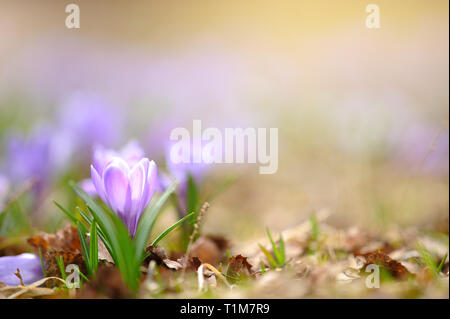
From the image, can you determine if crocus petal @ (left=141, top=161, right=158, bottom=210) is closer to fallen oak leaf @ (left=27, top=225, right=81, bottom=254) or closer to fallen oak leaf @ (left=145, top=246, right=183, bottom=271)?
fallen oak leaf @ (left=145, top=246, right=183, bottom=271)

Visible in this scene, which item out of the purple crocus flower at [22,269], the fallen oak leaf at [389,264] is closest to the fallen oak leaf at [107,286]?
the purple crocus flower at [22,269]

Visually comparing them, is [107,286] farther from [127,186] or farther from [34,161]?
[34,161]

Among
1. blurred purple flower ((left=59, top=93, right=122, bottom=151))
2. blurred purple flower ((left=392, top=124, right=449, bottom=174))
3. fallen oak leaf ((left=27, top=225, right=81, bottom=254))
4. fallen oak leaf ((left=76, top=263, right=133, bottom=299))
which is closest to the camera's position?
fallen oak leaf ((left=76, top=263, right=133, bottom=299))

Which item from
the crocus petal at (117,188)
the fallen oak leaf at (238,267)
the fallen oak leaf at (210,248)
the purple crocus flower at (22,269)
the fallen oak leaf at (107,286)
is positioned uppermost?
the crocus petal at (117,188)

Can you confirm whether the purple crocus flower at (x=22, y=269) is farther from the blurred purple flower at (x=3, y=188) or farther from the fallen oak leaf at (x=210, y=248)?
the blurred purple flower at (x=3, y=188)

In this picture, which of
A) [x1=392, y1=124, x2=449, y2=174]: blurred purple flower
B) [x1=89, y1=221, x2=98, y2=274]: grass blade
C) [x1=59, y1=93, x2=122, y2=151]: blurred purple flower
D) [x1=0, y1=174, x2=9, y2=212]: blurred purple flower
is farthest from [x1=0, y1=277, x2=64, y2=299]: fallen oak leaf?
[x1=392, y1=124, x2=449, y2=174]: blurred purple flower
